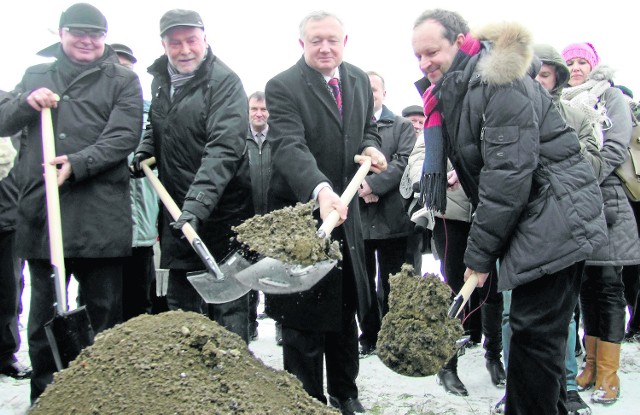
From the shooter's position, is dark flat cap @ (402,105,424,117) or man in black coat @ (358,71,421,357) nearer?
man in black coat @ (358,71,421,357)

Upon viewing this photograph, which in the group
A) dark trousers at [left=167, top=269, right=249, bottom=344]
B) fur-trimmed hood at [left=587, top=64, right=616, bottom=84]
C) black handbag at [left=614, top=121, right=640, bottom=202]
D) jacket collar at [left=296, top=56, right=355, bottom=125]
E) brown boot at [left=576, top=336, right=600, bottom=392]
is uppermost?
fur-trimmed hood at [left=587, top=64, right=616, bottom=84]

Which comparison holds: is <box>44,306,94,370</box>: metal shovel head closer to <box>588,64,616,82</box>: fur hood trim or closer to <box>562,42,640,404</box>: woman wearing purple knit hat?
<box>562,42,640,404</box>: woman wearing purple knit hat

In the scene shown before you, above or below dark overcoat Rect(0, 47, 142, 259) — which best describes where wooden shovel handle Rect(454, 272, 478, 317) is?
below

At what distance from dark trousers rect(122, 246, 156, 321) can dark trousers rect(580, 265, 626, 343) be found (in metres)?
2.90

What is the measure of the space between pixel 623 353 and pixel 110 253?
12.3 ft

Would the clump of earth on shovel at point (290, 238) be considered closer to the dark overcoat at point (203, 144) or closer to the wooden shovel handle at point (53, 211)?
the dark overcoat at point (203, 144)

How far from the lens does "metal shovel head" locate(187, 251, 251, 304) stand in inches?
115

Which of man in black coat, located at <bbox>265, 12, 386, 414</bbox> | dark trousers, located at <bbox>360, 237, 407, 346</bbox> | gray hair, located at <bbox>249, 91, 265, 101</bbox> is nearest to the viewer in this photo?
man in black coat, located at <bbox>265, 12, 386, 414</bbox>

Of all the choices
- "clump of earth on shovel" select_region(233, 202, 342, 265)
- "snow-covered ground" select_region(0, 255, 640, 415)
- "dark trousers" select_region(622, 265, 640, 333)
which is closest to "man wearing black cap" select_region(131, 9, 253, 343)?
"clump of earth on shovel" select_region(233, 202, 342, 265)

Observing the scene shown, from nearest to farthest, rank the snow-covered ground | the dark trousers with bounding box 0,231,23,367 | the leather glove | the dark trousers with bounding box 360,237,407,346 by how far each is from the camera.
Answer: the snow-covered ground, the leather glove, the dark trousers with bounding box 0,231,23,367, the dark trousers with bounding box 360,237,407,346

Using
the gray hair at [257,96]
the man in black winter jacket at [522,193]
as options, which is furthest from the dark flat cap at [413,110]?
the man in black winter jacket at [522,193]

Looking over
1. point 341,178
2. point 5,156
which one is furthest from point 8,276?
point 341,178

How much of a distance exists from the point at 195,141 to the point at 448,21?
1.49m

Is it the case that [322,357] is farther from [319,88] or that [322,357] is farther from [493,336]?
[493,336]
